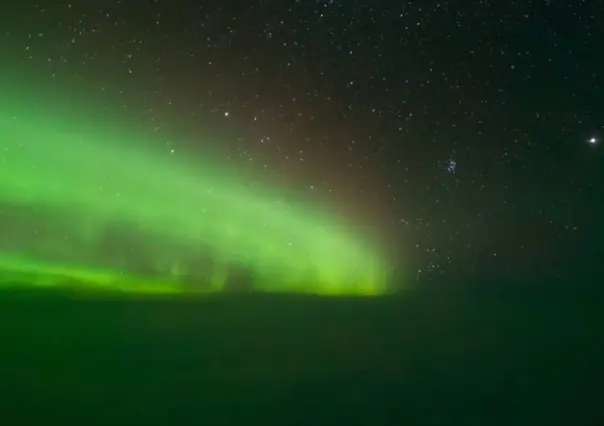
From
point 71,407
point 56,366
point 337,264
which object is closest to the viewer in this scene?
point 71,407

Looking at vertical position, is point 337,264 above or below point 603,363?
above

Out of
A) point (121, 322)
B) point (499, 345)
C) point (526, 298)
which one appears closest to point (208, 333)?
point (121, 322)

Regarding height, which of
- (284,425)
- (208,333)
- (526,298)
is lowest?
(284,425)

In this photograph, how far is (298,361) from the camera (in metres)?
1.21

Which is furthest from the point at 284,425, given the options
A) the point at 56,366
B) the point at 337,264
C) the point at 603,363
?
the point at 603,363

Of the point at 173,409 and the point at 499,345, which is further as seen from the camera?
the point at 499,345

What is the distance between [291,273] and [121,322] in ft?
1.26

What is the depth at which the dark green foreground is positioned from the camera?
40.4 inches

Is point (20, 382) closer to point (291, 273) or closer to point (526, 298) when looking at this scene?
point (291, 273)

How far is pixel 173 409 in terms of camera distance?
1009 millimetres

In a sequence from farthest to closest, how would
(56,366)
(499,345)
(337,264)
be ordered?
1. (337,264)
2. (499,345)
3. (56,366)

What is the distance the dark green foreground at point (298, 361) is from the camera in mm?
1025

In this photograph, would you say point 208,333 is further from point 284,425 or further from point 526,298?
point 526,298

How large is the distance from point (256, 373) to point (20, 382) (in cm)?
40
